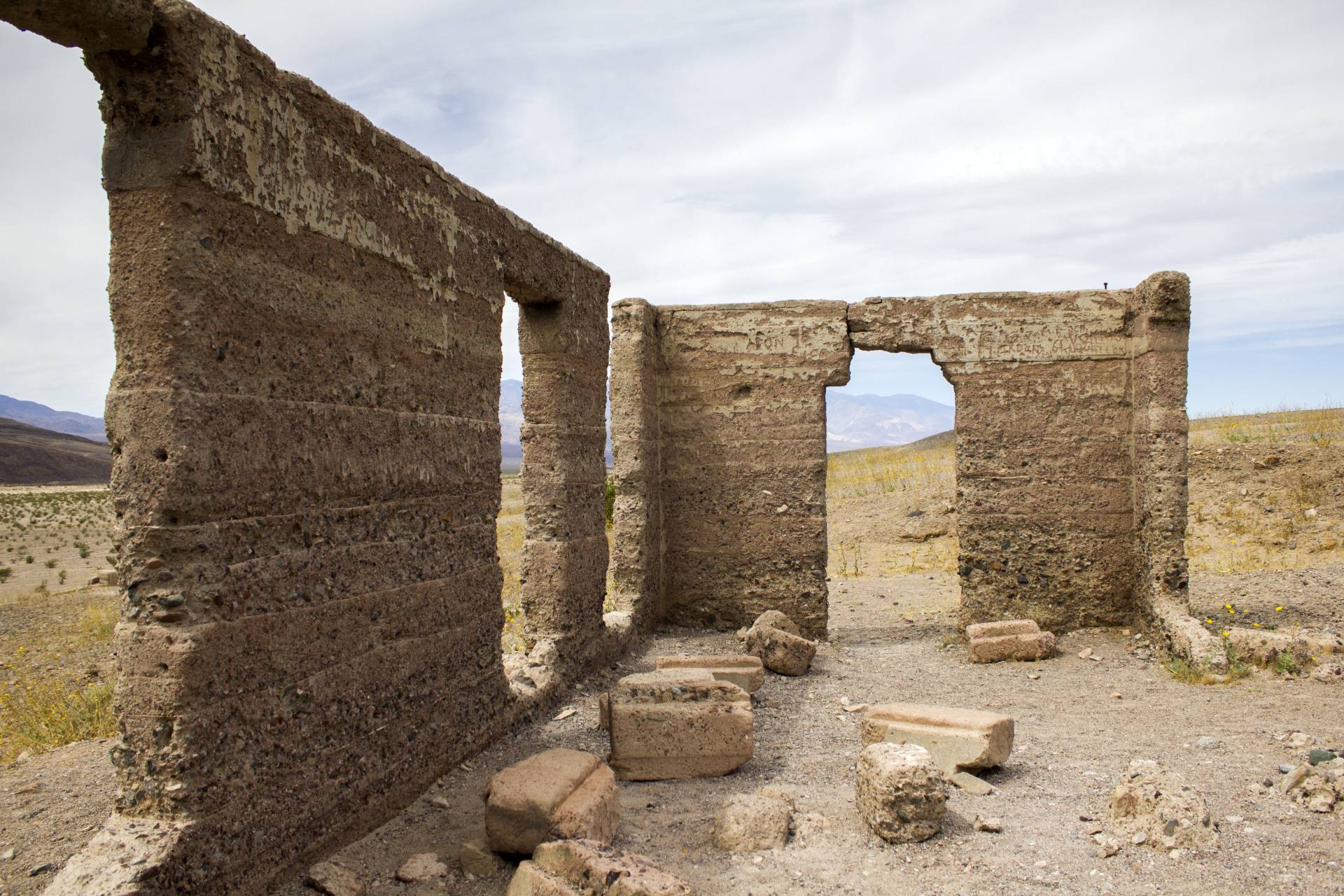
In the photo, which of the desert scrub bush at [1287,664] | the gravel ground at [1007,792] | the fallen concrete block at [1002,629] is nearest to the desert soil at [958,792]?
the gravel ground at [1007,792]

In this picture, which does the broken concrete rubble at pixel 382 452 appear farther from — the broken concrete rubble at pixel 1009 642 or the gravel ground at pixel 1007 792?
the broken concrete rubble at pixel 1009 642

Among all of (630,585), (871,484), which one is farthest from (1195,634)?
(871,484)

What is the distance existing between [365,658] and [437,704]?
28.3 inches

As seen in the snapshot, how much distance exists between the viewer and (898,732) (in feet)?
16.4

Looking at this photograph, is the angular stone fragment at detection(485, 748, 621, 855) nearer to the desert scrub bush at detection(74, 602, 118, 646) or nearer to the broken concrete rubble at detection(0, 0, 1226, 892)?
the broken concrete rubble at detection(0, 0, 1226, 892)

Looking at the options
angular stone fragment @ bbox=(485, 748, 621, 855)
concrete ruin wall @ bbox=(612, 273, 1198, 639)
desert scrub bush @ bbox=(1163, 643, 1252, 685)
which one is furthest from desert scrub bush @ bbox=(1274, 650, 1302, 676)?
angular stone fragment @ bbox=(485, 748, 621, 855)

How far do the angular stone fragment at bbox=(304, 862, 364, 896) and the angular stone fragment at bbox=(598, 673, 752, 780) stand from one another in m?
1.70

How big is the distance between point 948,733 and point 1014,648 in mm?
3080

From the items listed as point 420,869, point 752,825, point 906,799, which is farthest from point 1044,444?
point 420,869

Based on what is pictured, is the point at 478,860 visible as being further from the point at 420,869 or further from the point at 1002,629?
the point at 1002,629

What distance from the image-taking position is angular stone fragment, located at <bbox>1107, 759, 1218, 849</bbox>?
3.79 meters

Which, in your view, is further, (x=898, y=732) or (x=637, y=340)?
(x=637, y=340)

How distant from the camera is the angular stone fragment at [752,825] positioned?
4.01 meters

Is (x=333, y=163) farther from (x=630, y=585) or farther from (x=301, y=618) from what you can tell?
(x=630, y=585)
